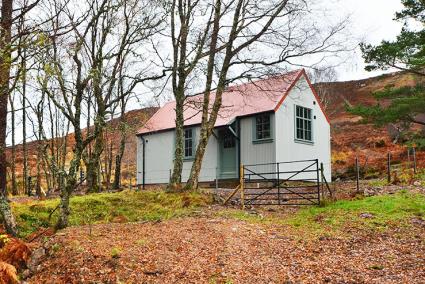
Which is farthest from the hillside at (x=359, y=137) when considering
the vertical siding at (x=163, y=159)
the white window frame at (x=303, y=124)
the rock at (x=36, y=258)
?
the rock at (x=36, y=258)

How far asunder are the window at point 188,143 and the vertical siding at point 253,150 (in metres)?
3.60

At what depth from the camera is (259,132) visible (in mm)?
19391

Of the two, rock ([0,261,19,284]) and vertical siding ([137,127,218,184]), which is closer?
rock ([0,261,19,284])

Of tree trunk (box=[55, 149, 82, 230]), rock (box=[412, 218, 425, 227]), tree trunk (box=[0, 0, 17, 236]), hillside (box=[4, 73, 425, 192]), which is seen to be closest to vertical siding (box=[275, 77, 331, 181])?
hillside (box=[4, 73, 425, 192])

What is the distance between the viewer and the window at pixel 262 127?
19.0m

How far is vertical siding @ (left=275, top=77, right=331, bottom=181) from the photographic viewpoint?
1889 cm

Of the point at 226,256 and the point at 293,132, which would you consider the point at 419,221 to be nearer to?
the point at 226,256

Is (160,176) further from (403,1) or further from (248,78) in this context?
(403,1)

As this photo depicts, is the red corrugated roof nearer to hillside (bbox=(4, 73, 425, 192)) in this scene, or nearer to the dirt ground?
hillside (bbox=(4, 73, 425, 192))

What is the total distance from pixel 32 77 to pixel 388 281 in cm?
684

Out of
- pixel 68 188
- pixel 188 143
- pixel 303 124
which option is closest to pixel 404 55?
pixel 303 124

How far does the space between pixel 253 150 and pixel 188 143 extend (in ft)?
15.1

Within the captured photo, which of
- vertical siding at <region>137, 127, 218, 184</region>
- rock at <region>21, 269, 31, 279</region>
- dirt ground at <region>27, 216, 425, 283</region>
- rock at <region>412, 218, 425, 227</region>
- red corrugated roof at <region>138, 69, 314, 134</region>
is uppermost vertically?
red corrugated roof at <region>138, 69, 314, 134</region>

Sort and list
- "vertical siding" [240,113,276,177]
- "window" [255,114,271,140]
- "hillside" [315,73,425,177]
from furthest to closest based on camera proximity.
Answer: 1. "hillside" [315,73,425,177]
2. "window" [255,114,271,140]
3. "vertical siding" [240,113,276,177]
